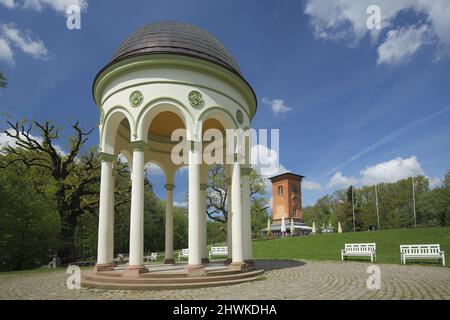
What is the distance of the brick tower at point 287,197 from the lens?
204 ft

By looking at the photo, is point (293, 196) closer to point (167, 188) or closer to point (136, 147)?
point (167, 188)

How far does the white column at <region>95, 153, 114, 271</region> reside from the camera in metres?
12.5

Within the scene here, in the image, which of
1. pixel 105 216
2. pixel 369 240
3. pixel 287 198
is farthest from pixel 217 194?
pixel 287 198

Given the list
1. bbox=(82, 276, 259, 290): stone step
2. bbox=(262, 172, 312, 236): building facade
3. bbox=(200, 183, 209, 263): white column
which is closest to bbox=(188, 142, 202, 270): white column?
bbox=(82, 276, 259, 290): stone step

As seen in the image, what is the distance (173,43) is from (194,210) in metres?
6.21

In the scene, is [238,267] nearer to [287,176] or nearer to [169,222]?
[169,222]

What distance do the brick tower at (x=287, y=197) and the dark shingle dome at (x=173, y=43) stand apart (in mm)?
51087

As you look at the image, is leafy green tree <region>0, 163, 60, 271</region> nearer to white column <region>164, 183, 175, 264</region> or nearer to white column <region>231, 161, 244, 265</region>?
white column <region>164, 183, 175, 264</region>

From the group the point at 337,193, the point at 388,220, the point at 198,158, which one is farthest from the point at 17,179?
the point at 337,193

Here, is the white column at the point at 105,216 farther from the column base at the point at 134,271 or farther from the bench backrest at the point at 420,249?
the bench backrest at the point at 420,249

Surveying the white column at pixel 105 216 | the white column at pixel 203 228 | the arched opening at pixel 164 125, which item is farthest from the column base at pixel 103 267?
the arched opening at pixel 164 125

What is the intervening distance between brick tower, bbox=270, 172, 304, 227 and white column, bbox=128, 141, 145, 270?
52.8 meters

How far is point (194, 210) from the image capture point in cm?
1104

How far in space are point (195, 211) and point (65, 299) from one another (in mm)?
4472
